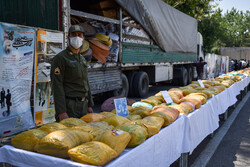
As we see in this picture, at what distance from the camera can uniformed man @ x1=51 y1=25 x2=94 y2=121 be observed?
2.88 m

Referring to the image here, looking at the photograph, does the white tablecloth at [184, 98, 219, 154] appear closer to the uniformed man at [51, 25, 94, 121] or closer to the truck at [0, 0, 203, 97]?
the uniformed man at [51, 25, 94, 121]

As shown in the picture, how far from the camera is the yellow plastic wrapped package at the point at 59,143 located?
174cm

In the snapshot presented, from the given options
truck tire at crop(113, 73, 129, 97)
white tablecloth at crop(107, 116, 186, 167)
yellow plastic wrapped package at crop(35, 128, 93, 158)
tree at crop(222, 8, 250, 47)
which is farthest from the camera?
tree at crop(222, 8, 250, 47)

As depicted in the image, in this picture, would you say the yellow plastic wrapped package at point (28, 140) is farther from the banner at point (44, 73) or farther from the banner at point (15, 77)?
the banner at point (44, 73)

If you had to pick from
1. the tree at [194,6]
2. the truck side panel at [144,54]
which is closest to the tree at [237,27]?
the tree at [194,6]

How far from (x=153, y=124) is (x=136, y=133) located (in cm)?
39

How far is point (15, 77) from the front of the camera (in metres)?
4.54

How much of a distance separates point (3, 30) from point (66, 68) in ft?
6.65

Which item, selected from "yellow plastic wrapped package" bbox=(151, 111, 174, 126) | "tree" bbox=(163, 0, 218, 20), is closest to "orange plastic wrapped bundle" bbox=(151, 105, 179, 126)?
"yellow plastic wrapped package" bbox=(151, 111, 174, 126)

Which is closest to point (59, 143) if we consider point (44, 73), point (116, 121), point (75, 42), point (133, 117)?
point (116, 121)

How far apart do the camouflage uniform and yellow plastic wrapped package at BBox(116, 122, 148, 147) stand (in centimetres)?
104

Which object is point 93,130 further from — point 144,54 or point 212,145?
point 144,54

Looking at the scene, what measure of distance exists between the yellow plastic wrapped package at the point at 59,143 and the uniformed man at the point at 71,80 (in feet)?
3.51

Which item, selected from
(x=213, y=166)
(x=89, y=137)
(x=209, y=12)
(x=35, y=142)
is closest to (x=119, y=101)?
(x=89, y=137)
